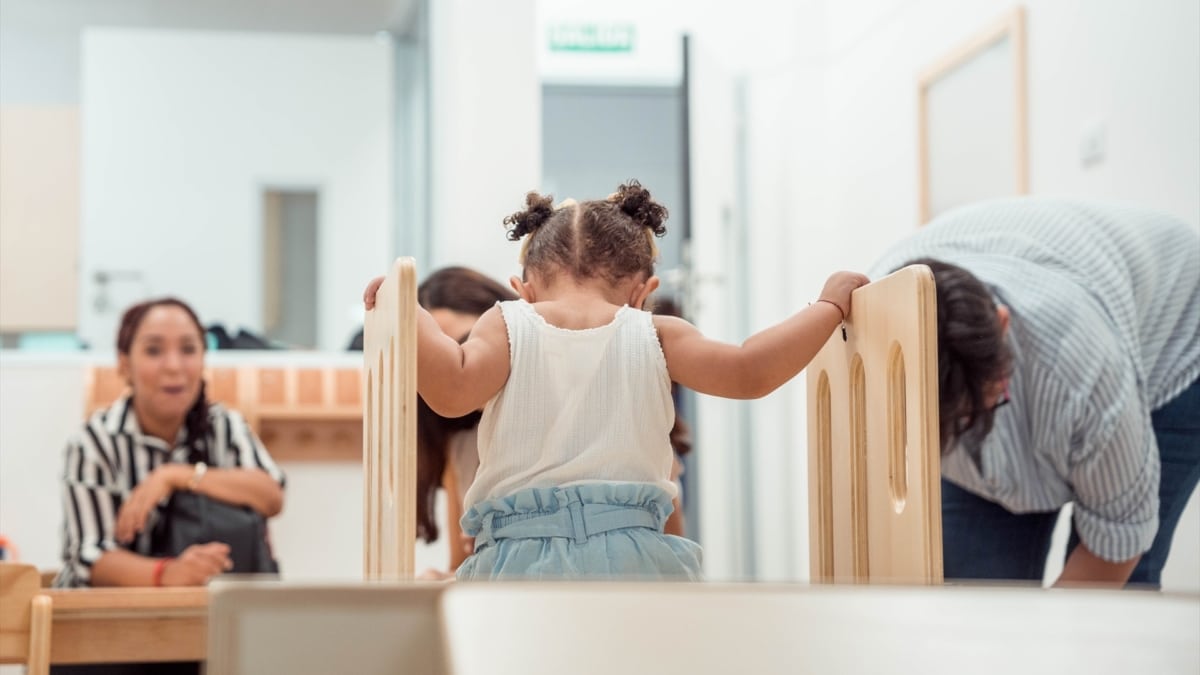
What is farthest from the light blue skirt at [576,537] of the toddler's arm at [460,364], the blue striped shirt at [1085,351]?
the blue striped shirt at [1085,351]

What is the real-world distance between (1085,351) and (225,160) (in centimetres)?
256

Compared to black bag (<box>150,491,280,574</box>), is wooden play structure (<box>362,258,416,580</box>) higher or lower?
higher

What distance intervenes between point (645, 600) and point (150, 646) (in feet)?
4.72

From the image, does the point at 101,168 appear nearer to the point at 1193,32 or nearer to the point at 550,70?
the point at 550,70

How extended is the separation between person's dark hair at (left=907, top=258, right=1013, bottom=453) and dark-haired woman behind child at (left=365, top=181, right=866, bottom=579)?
1.46 ft

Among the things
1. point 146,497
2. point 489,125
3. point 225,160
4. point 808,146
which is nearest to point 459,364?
point 146,497

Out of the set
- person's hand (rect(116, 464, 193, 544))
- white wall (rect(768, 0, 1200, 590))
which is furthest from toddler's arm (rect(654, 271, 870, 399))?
person's hand (rect(116, 464, 193, 544))

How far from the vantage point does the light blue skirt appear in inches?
44.6

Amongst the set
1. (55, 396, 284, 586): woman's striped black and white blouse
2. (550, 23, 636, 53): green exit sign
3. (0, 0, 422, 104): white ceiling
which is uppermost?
(550, 23, 636, 53): green exit sign

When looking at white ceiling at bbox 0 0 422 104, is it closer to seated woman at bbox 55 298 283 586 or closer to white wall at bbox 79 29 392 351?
white wall at bbox 79 29 392 351

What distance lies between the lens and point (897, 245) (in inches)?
76.0

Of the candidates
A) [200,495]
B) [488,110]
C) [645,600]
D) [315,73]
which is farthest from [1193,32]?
[315,73]

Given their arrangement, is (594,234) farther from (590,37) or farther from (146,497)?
(590,37)

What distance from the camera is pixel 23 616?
5.05ft
